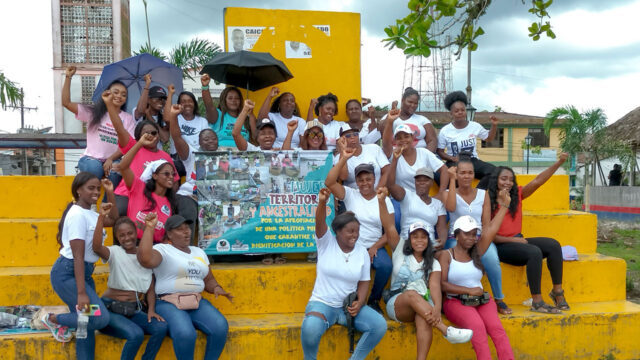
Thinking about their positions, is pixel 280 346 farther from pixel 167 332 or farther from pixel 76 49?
pixel 76 49

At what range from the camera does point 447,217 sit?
5.45 metres

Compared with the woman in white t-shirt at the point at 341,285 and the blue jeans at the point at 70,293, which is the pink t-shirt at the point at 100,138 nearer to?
the blue jeans at the point at 70,293

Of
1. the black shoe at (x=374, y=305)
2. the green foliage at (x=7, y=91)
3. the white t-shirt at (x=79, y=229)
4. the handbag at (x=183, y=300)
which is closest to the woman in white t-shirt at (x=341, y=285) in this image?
the black shoe at (x=374, y=305)

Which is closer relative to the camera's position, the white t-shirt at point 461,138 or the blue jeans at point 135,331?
the blue jeans at point 135,331

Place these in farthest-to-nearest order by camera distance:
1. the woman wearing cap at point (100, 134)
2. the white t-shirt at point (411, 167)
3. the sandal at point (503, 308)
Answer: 1. the white t-shirt at point (411, 167)
2. the woman wearing cap at point (100, 134)
3. the sandal at point (503, 308)

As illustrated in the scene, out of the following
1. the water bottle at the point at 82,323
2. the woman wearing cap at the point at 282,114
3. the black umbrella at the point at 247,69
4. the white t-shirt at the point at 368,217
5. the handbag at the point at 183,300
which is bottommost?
the water bottle at the point at 82,323

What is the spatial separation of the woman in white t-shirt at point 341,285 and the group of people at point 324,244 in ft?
0.03

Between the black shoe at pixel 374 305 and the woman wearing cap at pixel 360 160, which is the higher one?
the woman wearing cap at pixel 360 160

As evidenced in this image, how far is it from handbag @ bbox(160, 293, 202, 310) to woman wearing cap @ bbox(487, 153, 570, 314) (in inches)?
125

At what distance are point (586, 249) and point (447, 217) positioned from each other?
2181 mm

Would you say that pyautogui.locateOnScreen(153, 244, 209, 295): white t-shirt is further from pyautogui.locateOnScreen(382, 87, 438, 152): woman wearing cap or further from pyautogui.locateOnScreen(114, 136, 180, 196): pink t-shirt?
pyautogui.locateOnScreen(382, 87, 438, 152): woman wearing cap

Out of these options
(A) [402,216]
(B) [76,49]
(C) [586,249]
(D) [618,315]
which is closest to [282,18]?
(A) [402,216]

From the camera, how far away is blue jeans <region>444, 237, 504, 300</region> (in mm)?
Result: 5100

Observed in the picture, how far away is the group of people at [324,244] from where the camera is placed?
4227mm
